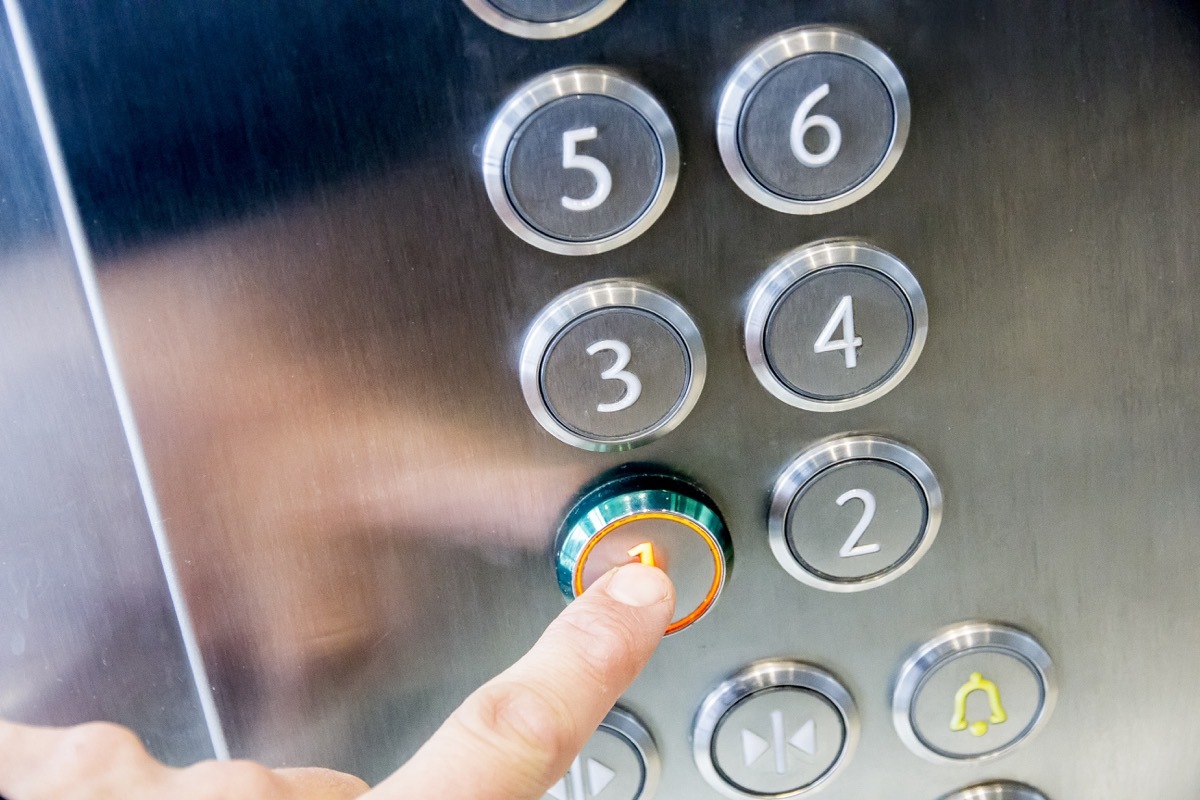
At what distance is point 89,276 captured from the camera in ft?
0.84

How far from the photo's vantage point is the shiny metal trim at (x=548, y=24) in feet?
0.80

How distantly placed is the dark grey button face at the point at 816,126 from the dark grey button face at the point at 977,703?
7.6 inches

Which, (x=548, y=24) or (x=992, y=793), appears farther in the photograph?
(x=992, y=793)

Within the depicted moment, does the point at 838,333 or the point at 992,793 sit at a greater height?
the point at 838,333

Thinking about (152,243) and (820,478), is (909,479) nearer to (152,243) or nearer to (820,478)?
(820,478)

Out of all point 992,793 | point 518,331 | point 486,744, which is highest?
point 518,331

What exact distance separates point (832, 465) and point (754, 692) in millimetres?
96

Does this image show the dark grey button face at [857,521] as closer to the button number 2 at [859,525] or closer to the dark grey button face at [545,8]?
the button number 2 at [859,525]

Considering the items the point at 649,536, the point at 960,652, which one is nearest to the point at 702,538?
the point at 649,536

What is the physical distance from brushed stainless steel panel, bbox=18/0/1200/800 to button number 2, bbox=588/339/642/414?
0.02m

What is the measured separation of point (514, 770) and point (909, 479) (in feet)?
0.55

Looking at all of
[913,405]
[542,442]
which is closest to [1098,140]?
[913,405]

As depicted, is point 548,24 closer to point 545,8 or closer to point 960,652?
point 545,8

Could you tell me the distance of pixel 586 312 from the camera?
0.28 m
